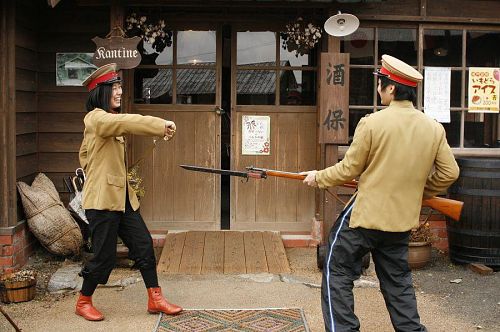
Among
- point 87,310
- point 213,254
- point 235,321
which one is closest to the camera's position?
point 235,321

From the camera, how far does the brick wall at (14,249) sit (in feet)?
21.6

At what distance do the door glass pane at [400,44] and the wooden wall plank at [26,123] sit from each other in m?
4.02

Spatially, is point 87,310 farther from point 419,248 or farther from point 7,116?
point 419,248

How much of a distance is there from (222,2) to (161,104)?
4.63ft

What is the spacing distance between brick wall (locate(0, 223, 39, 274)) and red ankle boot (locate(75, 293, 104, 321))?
1.44 meters

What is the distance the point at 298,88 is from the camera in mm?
7859

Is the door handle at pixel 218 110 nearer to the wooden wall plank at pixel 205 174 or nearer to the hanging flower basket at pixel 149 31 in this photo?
the wooden wall plank at pixel 205 174

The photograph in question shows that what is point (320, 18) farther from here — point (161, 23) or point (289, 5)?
point (161, 23)

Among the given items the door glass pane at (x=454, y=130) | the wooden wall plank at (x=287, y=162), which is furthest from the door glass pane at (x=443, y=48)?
the wooden wall plank at (x=287, y=162)

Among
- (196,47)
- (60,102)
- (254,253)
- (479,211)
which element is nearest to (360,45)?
(196,47)

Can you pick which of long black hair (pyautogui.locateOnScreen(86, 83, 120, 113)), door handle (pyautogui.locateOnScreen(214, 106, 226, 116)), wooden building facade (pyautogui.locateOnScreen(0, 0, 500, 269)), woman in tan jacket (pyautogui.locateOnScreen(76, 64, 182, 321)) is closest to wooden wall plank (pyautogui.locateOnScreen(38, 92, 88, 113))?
wooden building facade (pyautogui.locateOnScreen(0, 0, 500, 269))

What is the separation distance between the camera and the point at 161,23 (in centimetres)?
741

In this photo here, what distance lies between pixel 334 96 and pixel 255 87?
1.42m

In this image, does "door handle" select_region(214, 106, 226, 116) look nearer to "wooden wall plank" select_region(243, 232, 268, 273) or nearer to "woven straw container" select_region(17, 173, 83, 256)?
"wooden wall plank" select_region(243, 232, 268, 273)
